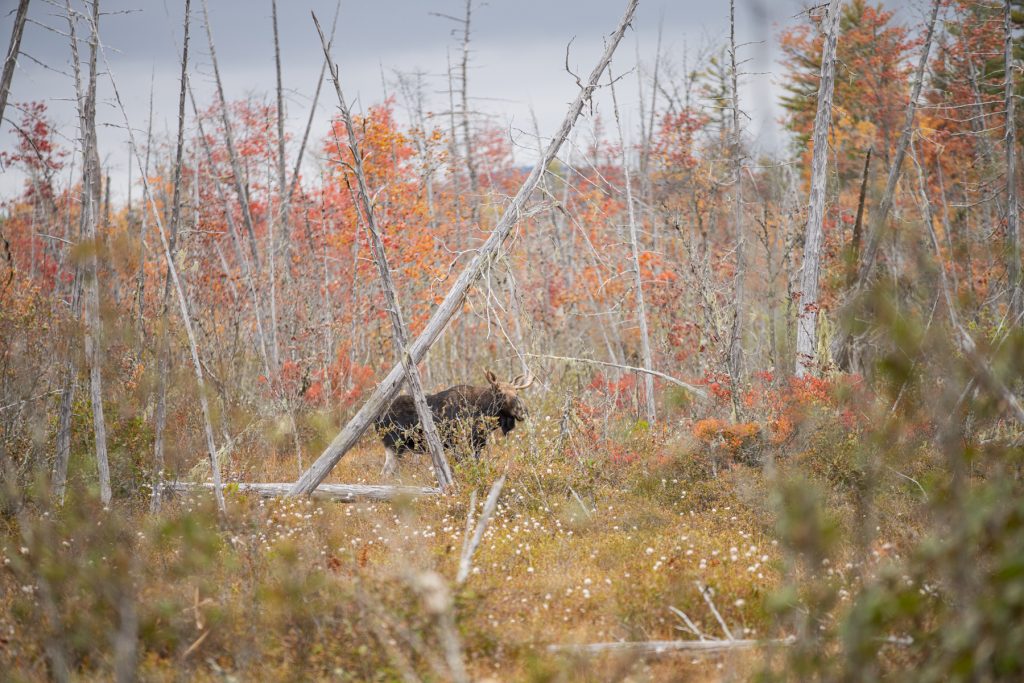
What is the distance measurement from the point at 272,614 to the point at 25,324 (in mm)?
4974

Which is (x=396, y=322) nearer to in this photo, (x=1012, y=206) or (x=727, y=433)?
(x=727, y=433)

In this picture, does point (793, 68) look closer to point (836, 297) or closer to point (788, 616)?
point (836, 297)

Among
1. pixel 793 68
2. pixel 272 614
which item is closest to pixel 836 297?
pixel 272 614

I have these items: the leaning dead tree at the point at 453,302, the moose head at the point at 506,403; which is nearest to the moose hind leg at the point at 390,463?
the leaning dead tree at the point at 453,302

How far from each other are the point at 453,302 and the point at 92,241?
363 centimetres

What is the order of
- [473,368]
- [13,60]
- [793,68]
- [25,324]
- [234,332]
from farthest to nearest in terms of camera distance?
[793,68] < [473,368] < [234,332] < [25,324] < [13,60]

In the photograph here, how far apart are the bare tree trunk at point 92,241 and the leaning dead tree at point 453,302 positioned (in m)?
2.02

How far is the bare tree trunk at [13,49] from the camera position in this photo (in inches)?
282

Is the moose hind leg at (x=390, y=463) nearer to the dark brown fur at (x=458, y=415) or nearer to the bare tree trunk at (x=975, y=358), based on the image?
the dark brown fur at (x=458, y=415)

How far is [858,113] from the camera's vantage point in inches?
928

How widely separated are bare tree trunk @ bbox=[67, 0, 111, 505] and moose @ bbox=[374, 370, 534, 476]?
3.01 metres

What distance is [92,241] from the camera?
723 cm

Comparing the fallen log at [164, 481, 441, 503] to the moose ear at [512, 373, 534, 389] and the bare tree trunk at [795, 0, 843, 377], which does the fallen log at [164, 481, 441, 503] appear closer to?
the moose ear at [512, 373, 534, 389]

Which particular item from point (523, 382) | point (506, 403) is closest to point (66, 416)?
point (506, 403)
